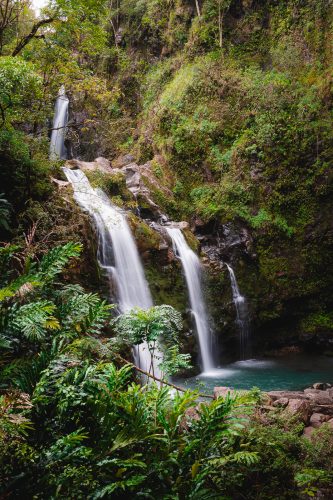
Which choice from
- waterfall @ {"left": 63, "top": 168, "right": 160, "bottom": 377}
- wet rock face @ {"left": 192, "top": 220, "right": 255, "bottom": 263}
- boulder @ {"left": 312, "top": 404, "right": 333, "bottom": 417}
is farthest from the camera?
wet rock face @ {"left": 192, "top": 220, "right": 255, "bottom": 263}

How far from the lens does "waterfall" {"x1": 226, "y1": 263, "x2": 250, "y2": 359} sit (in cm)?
1264

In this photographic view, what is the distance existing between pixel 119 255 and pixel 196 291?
2914 mm

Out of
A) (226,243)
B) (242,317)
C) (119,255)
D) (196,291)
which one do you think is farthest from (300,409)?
(226,243)

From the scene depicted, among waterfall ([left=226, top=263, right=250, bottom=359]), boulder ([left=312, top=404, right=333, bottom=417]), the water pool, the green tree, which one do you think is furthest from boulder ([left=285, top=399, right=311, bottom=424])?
waterfall ([left=226, top=263, right=250, bottom=359])

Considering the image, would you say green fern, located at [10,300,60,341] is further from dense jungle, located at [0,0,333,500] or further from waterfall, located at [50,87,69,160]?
waterfall, located at [50,87,69,160]

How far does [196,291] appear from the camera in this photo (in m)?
11.6

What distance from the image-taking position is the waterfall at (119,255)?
951 centimetres

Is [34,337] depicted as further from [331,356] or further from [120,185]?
[331,356]

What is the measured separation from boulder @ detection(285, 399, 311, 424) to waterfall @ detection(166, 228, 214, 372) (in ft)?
18.7

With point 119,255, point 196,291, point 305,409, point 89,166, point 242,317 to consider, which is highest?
point 89,166

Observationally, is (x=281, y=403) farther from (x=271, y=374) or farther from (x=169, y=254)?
(x=169, y=254)

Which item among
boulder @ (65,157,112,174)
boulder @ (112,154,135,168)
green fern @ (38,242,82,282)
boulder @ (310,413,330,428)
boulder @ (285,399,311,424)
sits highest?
boulder @ (112,154,135,168)

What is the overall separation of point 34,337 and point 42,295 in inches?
33.7

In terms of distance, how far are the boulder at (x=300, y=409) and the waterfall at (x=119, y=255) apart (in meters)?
4.29
